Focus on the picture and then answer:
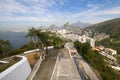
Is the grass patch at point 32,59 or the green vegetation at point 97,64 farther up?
the grass patch at point 32,59

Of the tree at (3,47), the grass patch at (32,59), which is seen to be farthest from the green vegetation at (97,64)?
the tree at (3,47)

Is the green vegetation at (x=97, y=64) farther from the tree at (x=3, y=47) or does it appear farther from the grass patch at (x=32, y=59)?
the tree at (x=3, y=47)

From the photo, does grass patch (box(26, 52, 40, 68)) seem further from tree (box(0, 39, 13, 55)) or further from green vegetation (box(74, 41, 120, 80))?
tree (box(0, 39, 13, 55))

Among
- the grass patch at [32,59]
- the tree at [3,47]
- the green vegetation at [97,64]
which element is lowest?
the green vegetation at [97,64]

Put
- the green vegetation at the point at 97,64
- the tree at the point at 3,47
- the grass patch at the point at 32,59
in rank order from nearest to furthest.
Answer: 1. the green vegetation at the point at 97,64
2. the grass patch at the point at 32,59
3. the tree at the point at 3,47

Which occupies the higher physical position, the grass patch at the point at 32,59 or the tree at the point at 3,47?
the tree at the point at 3,47

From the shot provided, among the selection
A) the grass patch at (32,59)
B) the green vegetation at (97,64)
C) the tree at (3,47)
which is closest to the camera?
the green vegetation at (97,64)

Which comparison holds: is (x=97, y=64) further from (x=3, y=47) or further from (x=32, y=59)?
(x=3, y=47)

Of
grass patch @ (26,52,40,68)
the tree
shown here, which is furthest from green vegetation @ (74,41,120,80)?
the tree

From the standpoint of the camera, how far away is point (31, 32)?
A: 14.2m

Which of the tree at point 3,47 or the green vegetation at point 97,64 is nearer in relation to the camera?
the green vegetation at point 97,64

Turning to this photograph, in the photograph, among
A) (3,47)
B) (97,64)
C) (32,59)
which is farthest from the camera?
(3,47)

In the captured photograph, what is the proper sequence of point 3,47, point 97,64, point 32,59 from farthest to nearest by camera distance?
point 3,47 < point 97,64 < point 32,59

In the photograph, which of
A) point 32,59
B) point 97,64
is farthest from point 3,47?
point 97,64
